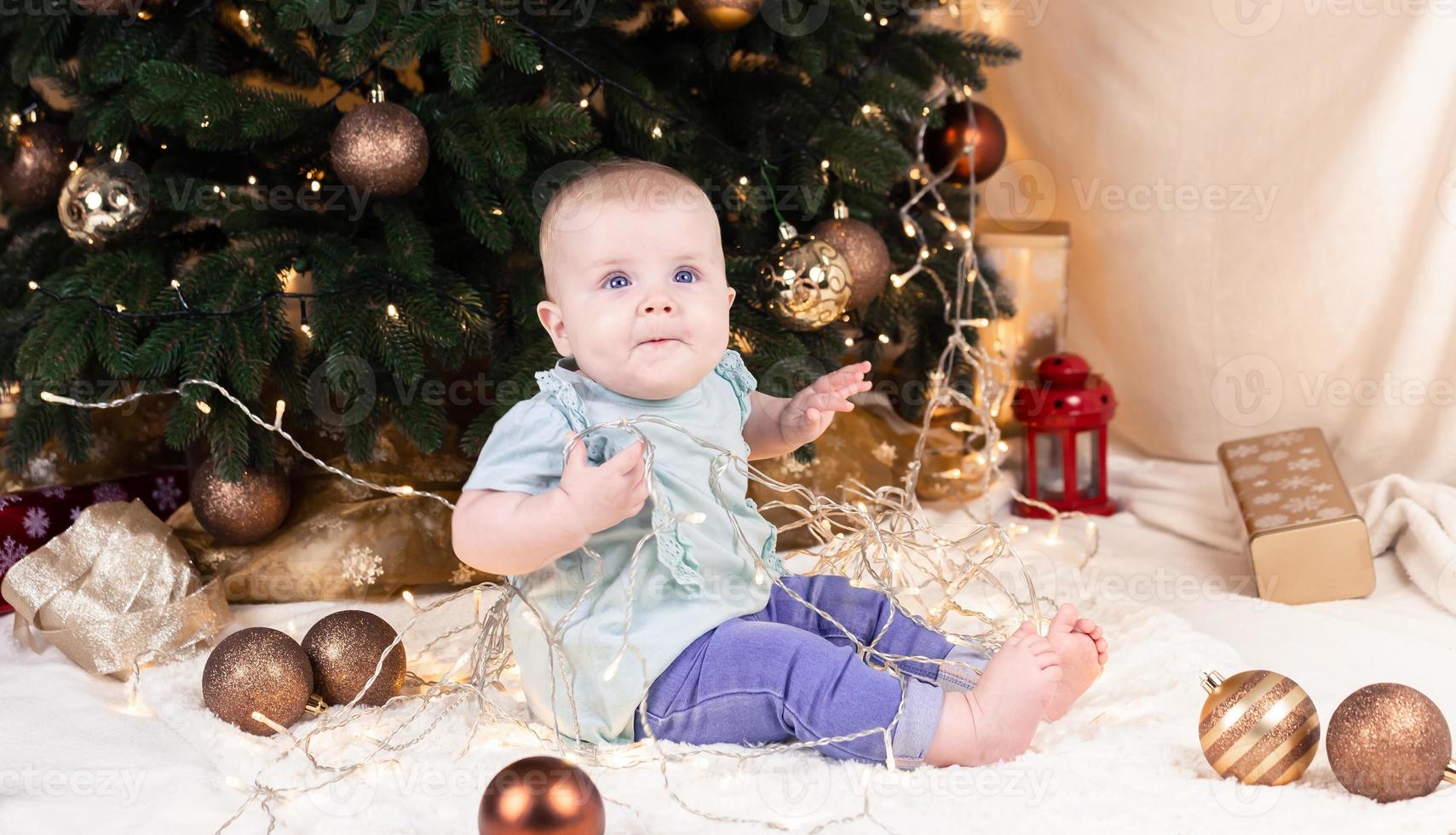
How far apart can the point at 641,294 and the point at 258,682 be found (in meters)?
0.50

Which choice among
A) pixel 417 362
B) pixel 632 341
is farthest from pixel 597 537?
pixel 417 362

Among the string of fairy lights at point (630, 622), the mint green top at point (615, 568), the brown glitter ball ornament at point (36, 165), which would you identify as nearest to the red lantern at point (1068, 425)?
the string of fairy lights at point (630, 622)

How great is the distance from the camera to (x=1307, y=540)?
→ 1440mm

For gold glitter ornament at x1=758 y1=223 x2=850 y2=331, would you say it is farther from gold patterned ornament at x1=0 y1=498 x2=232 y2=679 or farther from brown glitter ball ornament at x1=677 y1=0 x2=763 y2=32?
gold patterned ornament at x1=0 y1=498 x2=232 y2=679

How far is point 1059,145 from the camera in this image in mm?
2125

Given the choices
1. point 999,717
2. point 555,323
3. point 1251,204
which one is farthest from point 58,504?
point 1251,204

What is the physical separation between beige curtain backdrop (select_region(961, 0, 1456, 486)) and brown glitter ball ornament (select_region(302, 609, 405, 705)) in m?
1.35

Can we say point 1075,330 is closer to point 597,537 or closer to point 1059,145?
point 1059,145

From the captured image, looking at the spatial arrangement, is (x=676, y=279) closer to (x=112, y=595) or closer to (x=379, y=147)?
(x=379, y=147)

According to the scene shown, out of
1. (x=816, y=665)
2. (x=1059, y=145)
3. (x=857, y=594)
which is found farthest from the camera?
(x=1059, y=145)

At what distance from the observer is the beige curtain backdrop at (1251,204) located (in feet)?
5.44

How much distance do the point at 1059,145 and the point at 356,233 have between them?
3.94 feet

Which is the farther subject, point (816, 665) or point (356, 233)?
point (356, 233)

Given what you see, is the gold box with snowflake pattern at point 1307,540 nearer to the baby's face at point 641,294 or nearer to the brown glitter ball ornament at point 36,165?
the baby's face at point 641,294
